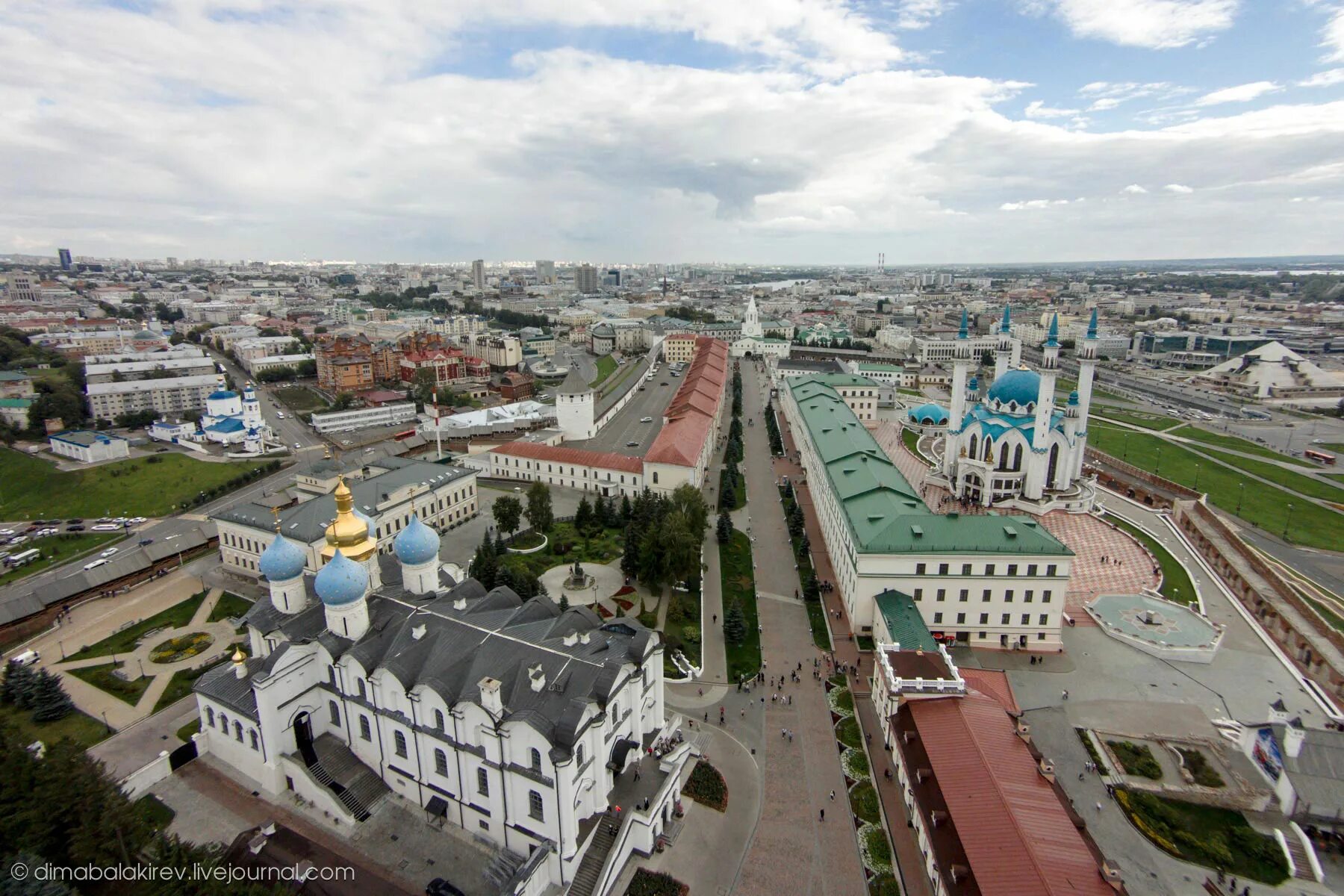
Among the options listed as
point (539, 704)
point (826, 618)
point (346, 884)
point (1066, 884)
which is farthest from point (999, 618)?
point (346, 884)

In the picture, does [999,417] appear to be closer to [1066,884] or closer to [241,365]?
[1066,884]

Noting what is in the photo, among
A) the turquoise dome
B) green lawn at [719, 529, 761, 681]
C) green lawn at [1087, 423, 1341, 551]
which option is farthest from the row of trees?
green lawn at [1087, 423, 1341, 551]

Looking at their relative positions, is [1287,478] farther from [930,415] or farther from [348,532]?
[348,532]

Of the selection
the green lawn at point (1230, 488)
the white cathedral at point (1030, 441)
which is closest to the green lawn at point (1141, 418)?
the green lawn at point (1230, 488)

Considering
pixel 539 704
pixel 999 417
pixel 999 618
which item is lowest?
pixel 999 618

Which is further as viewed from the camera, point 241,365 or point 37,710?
point 241,365

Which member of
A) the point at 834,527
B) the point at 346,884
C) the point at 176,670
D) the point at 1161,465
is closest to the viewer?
the point at 346,884

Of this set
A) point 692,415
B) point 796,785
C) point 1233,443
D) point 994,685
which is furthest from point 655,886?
point 1233,443
